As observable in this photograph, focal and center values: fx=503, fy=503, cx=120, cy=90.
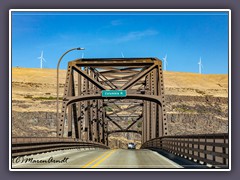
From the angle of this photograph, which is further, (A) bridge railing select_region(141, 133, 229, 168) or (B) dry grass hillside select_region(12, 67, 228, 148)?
(B) dry grass hillside select_region(12, 67, 228, 148)

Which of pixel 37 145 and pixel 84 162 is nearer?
pixel 84 162

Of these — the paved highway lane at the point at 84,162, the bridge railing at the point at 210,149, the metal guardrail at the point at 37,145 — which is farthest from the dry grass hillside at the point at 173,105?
the bridge railing at the point at 210,149

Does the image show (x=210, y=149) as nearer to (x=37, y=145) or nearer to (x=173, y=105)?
(x=37, y=145)

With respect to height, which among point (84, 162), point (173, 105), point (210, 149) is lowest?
point (84, 162)

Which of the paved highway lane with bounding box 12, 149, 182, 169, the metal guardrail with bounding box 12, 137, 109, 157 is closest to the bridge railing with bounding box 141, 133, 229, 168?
the paved highway lane with bounding box 12, 149, 182, 169

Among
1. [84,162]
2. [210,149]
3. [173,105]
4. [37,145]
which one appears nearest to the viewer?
[210,149]

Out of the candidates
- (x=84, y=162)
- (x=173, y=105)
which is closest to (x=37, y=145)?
(x=84, y=162)

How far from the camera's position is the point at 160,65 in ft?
146

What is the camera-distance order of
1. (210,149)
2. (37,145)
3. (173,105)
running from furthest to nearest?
(173,105) → (37,145) → (210,149)

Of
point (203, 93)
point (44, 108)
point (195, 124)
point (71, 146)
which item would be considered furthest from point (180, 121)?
point (71, 146)

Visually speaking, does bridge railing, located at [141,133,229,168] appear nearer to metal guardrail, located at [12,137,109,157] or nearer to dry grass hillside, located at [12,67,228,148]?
metal guardrail, located at [12,137,109,157]
